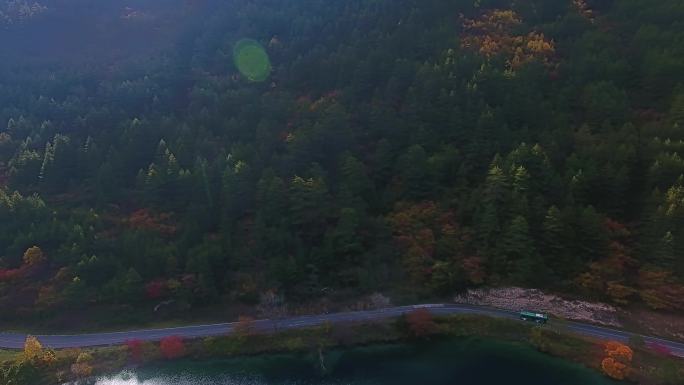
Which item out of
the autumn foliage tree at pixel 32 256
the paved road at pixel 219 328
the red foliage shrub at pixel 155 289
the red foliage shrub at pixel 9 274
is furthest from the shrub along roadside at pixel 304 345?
the autumn foliage tree at pixel 32 256

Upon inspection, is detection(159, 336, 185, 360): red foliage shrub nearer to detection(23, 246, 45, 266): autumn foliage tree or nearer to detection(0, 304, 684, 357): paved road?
detection(0, 304, 684, 357): paved road

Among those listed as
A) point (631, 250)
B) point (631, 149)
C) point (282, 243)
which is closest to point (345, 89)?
point (282, 243)

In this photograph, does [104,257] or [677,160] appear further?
[104,257]

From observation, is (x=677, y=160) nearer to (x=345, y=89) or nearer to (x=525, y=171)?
(x=525, y=171)

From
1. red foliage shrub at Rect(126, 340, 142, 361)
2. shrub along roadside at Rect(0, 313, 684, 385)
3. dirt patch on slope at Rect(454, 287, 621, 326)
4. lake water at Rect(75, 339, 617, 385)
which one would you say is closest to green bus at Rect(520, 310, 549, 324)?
shrub along roadside at Rect(0, 313, 684, 385)

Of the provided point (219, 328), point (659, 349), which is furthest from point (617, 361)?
point (219, 328)
